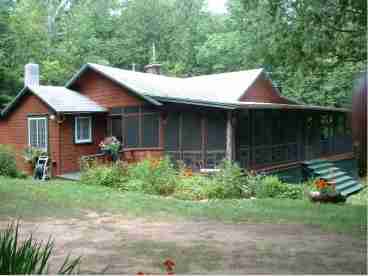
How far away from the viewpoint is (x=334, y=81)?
26.0 meters

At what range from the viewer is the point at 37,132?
1689 centimetres

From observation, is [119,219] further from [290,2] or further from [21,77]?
[21,77]

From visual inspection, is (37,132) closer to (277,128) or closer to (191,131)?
(191,131)

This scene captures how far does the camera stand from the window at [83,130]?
54.5 ft

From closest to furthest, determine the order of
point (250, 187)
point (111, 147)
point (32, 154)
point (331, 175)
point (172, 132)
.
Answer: point (250, 187)
point (172, 132)
point (111, 147)
point (32, 154)
point (331, 175)

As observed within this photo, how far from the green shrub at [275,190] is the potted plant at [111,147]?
6.38 m

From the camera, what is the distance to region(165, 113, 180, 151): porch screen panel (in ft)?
50.6

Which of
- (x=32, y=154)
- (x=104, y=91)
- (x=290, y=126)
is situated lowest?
(x=32, y=154)

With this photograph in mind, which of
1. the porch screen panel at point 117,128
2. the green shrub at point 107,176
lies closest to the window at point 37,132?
the porch screen panel at point 117,128

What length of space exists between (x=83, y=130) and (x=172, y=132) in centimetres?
366

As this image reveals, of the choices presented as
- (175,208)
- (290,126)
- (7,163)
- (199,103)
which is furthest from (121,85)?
(175,208)

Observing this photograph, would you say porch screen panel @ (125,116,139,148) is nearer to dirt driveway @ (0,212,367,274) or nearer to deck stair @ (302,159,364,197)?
deck stair @ (302,159,364,197)

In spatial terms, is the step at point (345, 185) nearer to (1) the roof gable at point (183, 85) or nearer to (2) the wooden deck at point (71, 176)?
(1) the roof gable at point (183, 85)

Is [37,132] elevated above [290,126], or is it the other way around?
[290,126]
